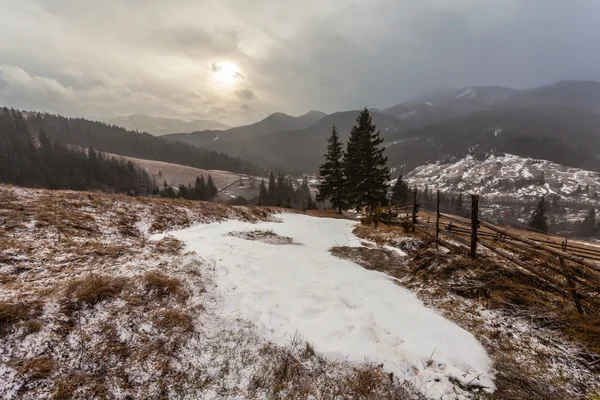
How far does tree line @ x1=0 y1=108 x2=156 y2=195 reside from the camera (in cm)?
11281

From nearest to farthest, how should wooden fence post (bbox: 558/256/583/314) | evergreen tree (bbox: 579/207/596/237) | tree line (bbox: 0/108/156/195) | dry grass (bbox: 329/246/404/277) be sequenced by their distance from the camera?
wooden fence post (bbox: 558/256/583/314)
dry grass (bbox: 329/246/404/277)
evergreen tree (bbox: 579/207/596/237)
tree line (bbox: 0/108/156/195)

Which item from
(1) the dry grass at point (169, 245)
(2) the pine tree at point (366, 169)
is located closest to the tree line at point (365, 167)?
(2) the pine tree at point (366, 169)

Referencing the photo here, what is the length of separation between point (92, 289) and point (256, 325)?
304cm

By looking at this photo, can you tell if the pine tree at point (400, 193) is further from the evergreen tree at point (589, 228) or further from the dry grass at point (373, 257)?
the evergreen tree at point (589, 228)

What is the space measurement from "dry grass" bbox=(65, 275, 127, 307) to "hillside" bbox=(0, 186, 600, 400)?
0.03 meters

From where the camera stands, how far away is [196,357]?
3.81m

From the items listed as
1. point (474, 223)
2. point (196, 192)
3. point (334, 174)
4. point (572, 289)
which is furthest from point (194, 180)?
point (572, 289)

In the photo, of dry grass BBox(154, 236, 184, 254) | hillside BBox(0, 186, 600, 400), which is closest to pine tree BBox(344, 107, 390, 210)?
hillside BBox(0, 186, 600, 400)

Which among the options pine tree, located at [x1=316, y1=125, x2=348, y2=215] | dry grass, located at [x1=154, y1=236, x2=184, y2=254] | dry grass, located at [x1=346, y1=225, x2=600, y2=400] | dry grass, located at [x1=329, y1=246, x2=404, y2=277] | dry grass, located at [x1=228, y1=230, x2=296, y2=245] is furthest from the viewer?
pine tree, located at [x1=316, y1=125, x2=348, y2=215]

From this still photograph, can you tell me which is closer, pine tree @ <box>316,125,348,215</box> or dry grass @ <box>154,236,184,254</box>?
dry grass @ <box>154,236,184,254</box>

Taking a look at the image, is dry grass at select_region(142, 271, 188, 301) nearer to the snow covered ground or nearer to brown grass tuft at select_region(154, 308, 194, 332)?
brown grass tuft at select_region(154, 308, 194, 332)

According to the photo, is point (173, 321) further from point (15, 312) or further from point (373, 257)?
point (373, 257)

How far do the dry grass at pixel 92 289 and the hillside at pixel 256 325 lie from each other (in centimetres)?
3

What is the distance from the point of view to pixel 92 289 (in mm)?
4402
